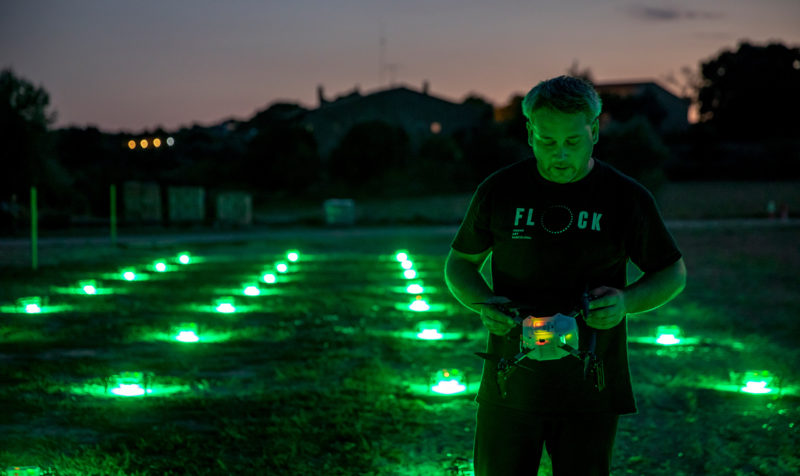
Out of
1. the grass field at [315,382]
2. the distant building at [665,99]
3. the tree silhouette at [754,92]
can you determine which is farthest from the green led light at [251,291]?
the distant building at [665,99]

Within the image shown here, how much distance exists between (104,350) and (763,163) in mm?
46485

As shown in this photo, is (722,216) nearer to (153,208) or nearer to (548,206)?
(153,208)

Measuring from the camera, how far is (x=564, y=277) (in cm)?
290

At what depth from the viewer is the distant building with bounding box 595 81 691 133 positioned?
215ft

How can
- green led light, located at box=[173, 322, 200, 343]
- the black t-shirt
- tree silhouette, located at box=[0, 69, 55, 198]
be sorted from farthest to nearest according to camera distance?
1. tree silhouette, located at box=[0, 69, 55, 198]
2. green led light, located at box=[173, 322, 200, 343]
3. the black t-shirt

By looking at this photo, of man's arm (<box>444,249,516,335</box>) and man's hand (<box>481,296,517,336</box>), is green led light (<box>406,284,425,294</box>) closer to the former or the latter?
man's arm (<box>444,249,516,335</box>)

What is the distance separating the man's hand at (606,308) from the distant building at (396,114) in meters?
56.6

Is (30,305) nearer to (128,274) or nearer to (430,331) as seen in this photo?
(128,274)

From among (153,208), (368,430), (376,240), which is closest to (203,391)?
(368,430)

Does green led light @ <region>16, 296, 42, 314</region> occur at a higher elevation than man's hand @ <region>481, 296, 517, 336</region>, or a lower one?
lower

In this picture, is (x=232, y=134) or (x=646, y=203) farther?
(x=232, y=134)

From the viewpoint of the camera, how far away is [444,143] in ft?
165

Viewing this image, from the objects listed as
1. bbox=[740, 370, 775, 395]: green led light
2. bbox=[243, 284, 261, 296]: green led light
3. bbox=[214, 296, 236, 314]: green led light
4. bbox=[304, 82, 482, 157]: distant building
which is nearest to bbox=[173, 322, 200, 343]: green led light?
bbox=[214, 296, 236, 314]: green led light

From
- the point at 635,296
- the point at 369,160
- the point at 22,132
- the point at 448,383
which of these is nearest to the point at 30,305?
the point at 448,383
